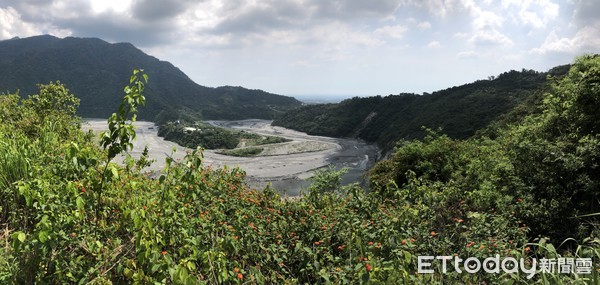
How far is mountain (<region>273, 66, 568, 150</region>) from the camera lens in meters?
70.2

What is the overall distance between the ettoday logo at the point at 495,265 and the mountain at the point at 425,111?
163ft

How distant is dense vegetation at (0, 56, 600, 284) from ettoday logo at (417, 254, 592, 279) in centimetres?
9

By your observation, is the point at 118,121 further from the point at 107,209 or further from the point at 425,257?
the point at 425,257

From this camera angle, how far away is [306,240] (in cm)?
525

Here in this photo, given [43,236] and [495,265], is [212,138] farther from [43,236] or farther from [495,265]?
[495,265]

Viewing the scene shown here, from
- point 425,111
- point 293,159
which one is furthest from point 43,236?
point 425,111

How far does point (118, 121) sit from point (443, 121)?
78.1 m

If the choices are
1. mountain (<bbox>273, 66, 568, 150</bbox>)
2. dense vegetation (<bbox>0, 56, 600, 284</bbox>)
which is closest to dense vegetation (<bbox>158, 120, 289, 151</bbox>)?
mountain (<bbox>273, 66, 568, 150</bbox>)

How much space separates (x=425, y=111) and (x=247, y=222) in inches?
3634

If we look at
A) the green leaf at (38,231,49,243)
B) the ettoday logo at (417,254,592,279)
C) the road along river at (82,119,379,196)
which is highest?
the green leaf at (38,231,49,243)

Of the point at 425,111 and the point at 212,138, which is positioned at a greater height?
the point at 425,111

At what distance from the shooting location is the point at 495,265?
4.17 m

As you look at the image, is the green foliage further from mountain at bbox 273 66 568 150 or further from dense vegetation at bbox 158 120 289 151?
dense vegetation at bbox 158 120 289 151

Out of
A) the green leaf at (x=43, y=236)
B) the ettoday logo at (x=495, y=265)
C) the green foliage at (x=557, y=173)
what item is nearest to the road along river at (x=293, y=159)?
the green foliage at (x=557, y=173)
